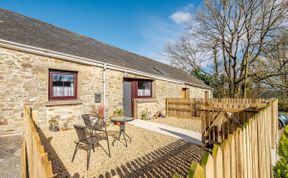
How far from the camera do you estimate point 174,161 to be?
4.16 metres

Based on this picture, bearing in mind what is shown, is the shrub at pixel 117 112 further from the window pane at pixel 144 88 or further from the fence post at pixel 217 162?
the fence post at pixel 217 162

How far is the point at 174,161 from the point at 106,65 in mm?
6037

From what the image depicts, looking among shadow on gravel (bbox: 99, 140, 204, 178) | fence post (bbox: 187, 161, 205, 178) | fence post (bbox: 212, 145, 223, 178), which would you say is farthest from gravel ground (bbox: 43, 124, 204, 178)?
fence post (bbox: 187, 161, 205, 178)

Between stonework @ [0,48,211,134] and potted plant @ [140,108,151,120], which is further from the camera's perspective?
potted plant @ [140,108,151,120]

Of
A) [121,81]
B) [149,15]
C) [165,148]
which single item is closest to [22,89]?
[121,81]

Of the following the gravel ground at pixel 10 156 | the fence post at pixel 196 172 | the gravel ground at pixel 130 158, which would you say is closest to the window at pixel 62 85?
the gravel ground at pixel 130 158

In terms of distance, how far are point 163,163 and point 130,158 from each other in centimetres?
92

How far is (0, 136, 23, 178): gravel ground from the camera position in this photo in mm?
3073

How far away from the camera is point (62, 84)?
24.0 ft

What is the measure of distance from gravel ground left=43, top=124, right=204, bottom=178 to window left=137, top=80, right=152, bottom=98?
503 cm

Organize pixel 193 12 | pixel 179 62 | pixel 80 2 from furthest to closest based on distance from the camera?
1. pixel 179 62
2. pixel 193 12
3. pixel 80 2

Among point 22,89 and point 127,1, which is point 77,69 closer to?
point 22,89

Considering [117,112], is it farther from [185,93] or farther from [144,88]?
[185,93]

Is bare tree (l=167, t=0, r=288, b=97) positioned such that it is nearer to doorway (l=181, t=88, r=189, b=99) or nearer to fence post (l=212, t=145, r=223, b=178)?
doorway (l=181, t=88, r=189, b=99)
